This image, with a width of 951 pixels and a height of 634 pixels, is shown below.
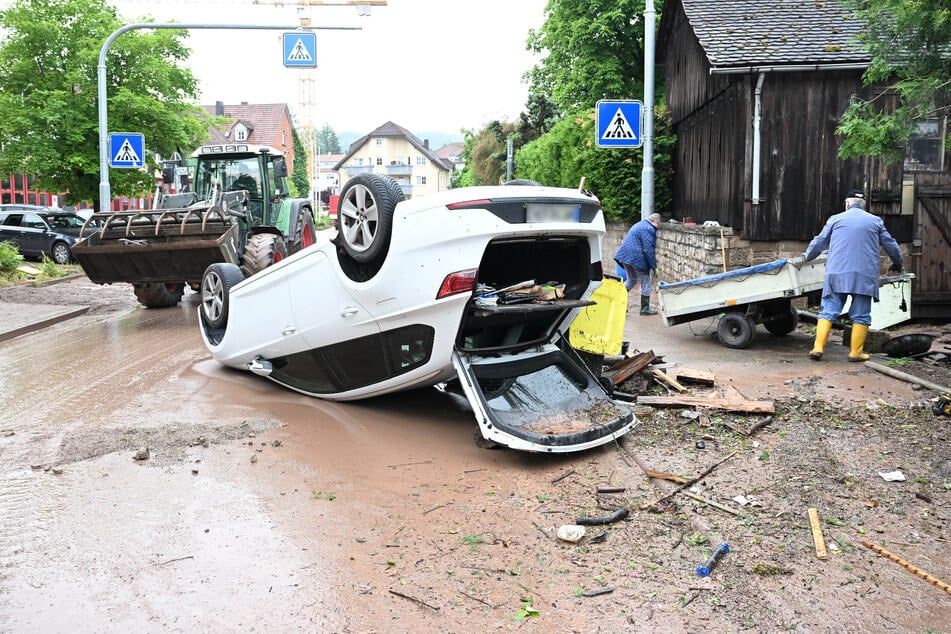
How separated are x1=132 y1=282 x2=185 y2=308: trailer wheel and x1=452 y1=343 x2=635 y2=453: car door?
33.1 ft

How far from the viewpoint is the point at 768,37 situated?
14.6 m

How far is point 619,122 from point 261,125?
77.2 metres

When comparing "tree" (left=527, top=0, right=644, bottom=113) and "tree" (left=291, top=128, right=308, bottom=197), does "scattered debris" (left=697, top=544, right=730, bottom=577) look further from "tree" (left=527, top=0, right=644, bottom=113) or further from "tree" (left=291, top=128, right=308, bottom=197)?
"tree" (left=291, top=128, right=308, bottom=197)

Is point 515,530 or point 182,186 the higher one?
point 182,186

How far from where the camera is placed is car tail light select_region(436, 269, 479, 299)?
A: 6.07 meters

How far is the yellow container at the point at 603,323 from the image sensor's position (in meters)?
7.94

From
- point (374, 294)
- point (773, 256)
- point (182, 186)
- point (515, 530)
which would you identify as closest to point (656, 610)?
point (515, 530)

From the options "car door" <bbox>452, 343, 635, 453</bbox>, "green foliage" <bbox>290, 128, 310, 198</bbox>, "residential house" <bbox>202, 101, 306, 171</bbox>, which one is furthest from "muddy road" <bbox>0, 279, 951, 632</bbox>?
"green foliage" <bbox>290, 128, 310, 198</bbox>

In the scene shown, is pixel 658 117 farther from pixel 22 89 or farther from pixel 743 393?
pixel 22 89

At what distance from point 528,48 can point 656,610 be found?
30.0m

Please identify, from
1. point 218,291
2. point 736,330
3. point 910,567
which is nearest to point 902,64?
point 736,330

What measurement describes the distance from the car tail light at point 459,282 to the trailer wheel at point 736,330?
5765mm

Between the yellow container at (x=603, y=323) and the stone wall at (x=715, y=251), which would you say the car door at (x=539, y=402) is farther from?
the stone wall at (x=715, y=251)

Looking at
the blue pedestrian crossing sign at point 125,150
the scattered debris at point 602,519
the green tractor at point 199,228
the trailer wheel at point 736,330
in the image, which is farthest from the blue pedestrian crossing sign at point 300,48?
the scattered debris at point 602,519
